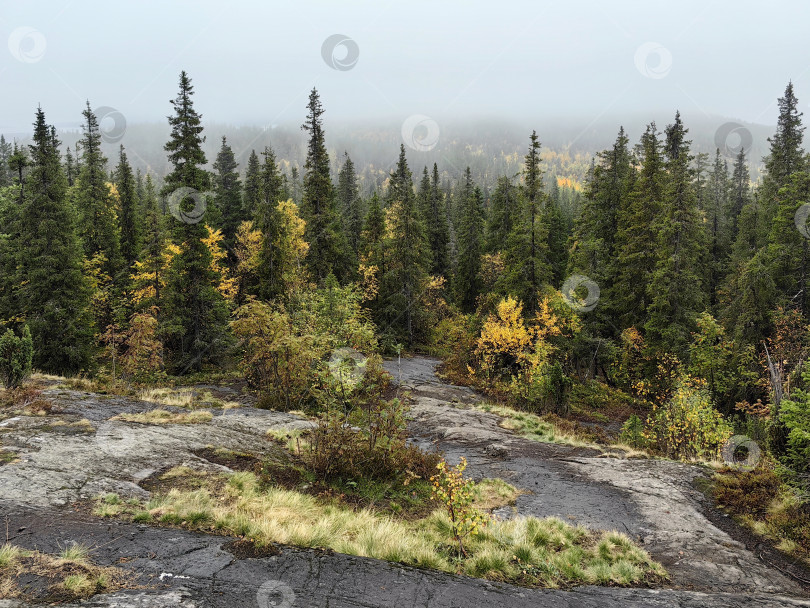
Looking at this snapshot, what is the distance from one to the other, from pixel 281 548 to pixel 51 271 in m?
28.4

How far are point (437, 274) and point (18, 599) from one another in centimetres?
4838

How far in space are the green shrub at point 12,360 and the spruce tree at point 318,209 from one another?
22458mm

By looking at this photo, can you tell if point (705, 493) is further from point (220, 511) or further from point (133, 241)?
point (133, 241)

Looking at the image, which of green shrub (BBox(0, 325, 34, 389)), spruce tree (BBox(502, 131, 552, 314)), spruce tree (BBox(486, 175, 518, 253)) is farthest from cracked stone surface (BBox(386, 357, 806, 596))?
spruce tree (BBox(486, 175, 518, 253))

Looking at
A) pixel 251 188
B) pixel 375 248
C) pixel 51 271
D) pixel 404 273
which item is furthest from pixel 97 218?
pixel 404 273

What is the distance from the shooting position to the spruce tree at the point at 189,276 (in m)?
26.2

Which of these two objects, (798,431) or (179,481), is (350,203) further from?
(798,431)

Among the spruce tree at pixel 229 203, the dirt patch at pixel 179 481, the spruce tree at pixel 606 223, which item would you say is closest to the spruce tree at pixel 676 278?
the spruce tree at pixel 606 223

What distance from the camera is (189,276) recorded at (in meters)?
28.0

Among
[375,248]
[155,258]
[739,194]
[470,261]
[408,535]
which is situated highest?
[739,194]

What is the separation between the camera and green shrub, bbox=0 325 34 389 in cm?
1174

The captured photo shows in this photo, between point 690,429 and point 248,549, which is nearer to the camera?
point 248,549

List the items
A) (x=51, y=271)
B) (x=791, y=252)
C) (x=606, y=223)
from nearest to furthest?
(x=791, y=252)
(x=51, y=271)
(x=606, y=223)

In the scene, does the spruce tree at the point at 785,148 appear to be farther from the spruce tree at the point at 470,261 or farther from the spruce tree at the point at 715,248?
the spruce tree at the point at 470,261
